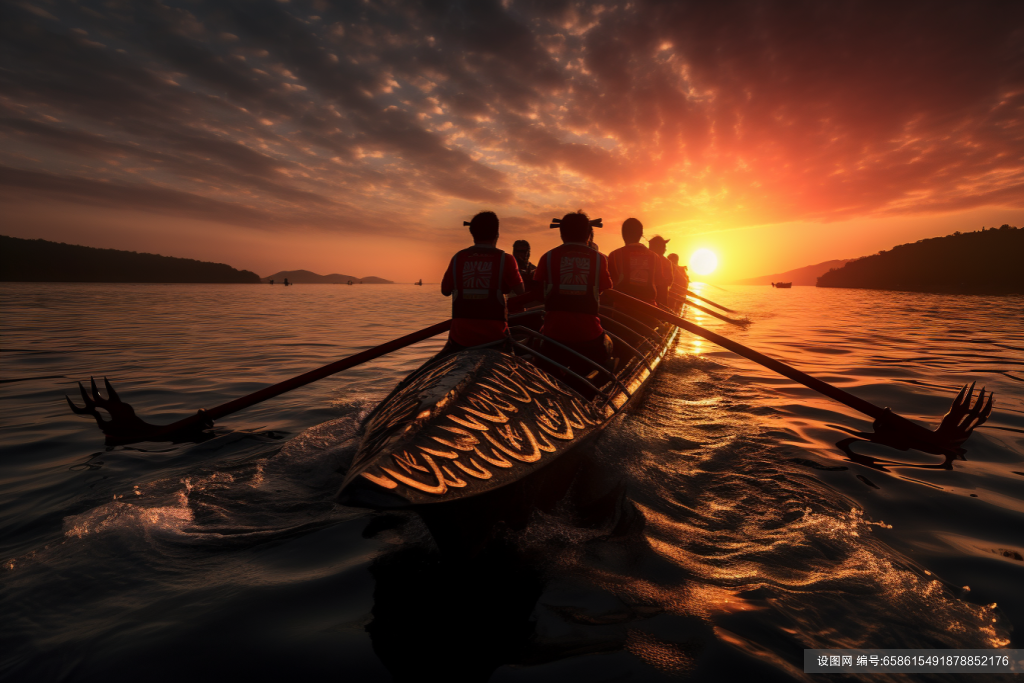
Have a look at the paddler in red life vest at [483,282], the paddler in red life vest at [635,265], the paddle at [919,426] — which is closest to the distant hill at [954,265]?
the paddler in red life vest at [635,265]

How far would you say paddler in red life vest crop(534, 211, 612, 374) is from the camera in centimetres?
443

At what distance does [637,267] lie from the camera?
7.17m

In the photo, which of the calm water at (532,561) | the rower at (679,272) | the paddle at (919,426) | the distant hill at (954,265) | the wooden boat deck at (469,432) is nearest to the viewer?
the wooden boat deck at (469,432)

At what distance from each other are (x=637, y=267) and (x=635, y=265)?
0.05 metres

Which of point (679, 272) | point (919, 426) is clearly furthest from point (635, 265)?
point (679, 272)

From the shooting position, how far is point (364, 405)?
6363 mm

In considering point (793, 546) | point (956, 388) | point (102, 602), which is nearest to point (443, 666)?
point (102, 602)

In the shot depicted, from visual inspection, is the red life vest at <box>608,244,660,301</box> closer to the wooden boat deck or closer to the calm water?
the calm water

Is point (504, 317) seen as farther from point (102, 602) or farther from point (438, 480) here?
point (102, 602)

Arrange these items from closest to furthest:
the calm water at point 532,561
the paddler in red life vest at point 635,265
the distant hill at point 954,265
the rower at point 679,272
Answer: the calm water at point 532,561
the paddler in red life vest at point 635,265
the rower at point 679,272
the distant hill at point 954,265

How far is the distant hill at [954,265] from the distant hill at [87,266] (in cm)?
15218

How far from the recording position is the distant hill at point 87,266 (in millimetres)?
87375

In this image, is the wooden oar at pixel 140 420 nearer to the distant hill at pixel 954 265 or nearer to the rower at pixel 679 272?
the rower at pixel 679 272

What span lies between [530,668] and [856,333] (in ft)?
53.3
